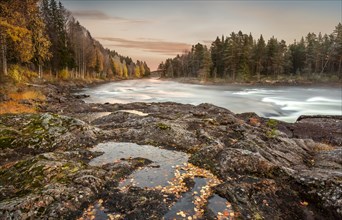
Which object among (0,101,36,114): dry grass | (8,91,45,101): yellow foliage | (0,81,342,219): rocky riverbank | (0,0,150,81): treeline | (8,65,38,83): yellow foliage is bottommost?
(0,81,342,219): rocky riverbank

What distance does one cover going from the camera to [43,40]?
1758 centimetres

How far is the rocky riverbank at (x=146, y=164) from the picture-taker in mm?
5887

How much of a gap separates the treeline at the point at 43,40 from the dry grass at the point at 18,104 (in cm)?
306

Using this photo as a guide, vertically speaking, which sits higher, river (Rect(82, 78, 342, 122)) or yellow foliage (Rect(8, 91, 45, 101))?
yellow foliage (Rect(8, 91, 45, 101))

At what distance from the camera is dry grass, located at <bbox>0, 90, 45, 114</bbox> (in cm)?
1576

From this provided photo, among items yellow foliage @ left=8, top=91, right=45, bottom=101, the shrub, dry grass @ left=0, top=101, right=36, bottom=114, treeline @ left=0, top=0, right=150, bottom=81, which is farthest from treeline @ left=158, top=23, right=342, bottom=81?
dry grass @ left=0, top=101, right=36, bottom=114

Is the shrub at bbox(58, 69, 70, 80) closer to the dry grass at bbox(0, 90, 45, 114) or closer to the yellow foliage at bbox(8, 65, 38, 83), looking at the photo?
the yellow foliage at bbox(8, 65, 38, 83)

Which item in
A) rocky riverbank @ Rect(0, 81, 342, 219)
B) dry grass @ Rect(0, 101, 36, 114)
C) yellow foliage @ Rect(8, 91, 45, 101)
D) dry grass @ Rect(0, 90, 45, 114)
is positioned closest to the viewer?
rocky riverbank @ Rect(0, 81, 342, 219)

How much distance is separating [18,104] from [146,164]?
14.3 metres

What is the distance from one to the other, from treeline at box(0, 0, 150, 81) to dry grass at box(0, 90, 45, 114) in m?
3.06

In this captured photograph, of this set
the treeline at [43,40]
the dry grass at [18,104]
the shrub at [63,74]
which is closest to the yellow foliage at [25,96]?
the dry grass at [18,104]

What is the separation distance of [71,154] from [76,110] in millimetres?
12070

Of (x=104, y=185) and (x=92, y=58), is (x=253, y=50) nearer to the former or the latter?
(x=92, y=58)

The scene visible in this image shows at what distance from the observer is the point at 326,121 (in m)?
16.8
